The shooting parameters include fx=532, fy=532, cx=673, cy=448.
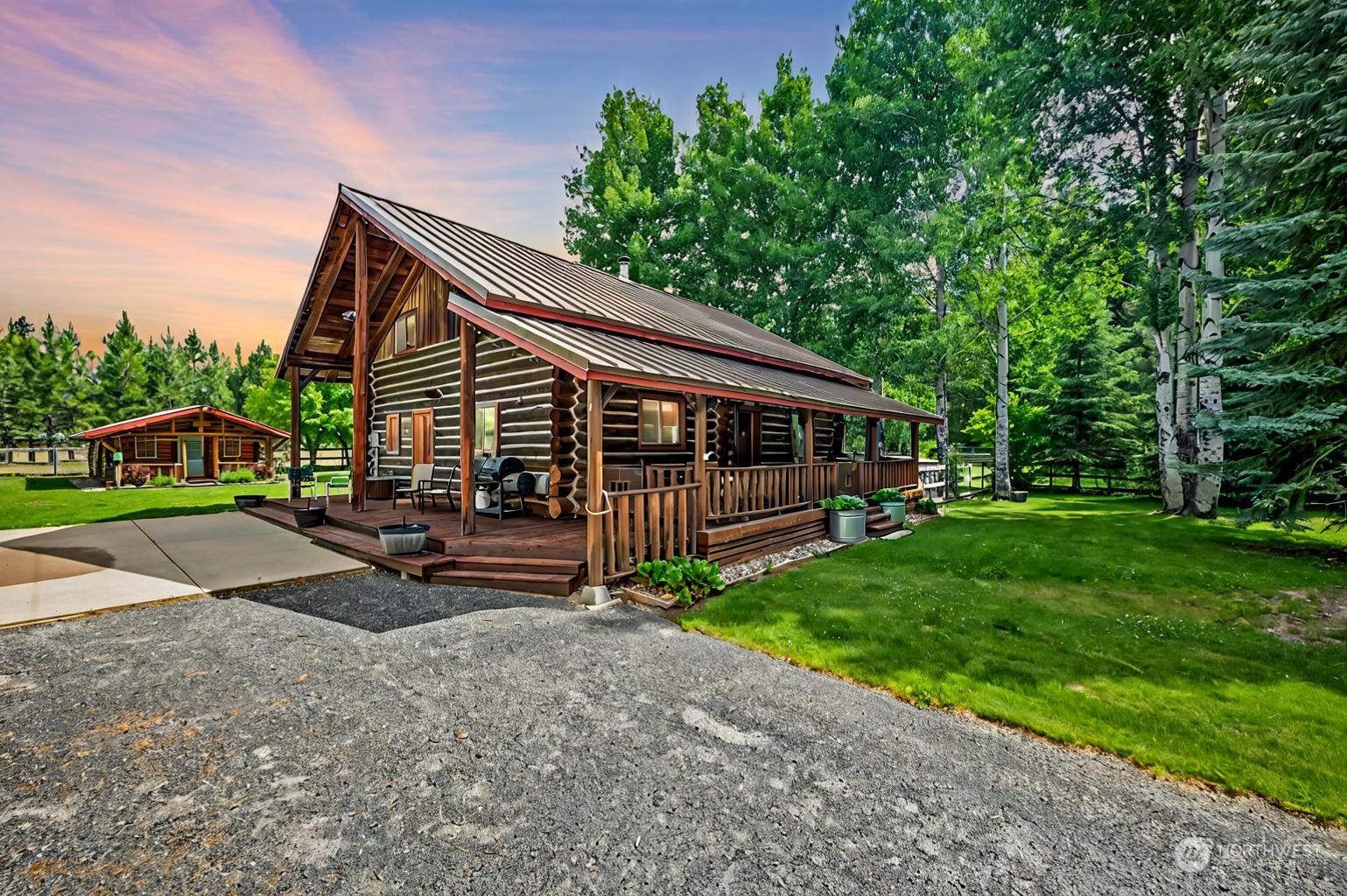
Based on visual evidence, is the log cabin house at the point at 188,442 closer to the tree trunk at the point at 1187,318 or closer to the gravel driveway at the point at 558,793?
the gravel driveway at the point at 558,793

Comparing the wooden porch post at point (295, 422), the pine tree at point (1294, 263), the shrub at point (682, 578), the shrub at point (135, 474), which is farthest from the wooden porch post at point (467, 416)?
the shrub at point (135, 474)

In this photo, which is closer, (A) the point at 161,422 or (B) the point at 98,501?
(B) the point at 98,501

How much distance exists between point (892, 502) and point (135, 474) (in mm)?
30920

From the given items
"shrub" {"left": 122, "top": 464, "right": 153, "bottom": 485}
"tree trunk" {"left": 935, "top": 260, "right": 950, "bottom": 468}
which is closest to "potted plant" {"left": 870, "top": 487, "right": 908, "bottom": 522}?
"tree trunk" {"left": 935, "top": 260, "right": 950, "bottom": 468}

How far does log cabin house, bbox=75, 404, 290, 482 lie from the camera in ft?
77.9

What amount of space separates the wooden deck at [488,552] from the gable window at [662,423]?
289cm

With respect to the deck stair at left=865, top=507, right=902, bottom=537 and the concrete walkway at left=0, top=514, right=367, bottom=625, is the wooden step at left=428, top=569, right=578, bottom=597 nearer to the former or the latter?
the concrete walkway at left=0, top=514, right=367, bottom=625

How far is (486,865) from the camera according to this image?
250 cm

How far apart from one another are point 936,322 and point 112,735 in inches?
1005

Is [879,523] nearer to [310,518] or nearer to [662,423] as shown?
[662,423]

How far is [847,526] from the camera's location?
36.1ft

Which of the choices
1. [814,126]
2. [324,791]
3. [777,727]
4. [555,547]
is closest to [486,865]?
[324,791]

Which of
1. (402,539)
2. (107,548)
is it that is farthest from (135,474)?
(402,539)

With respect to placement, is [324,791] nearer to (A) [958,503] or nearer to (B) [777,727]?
(B) [777,727]
